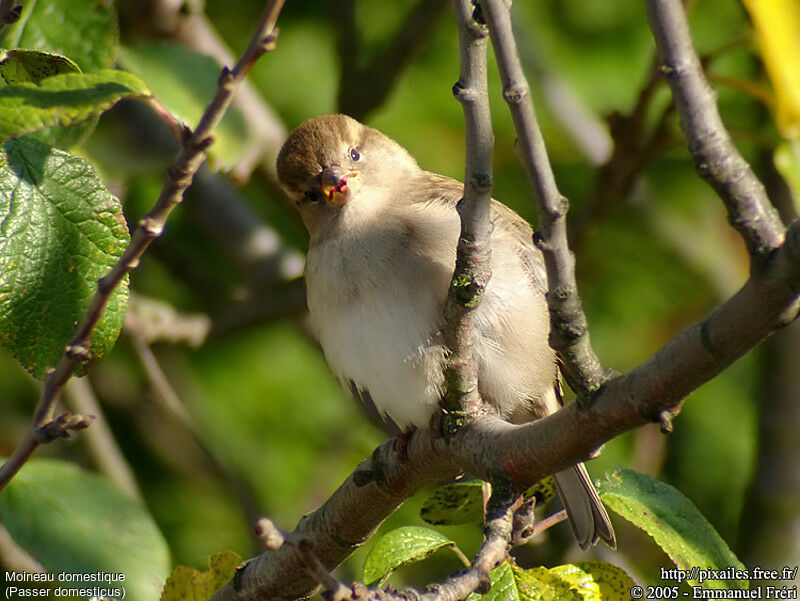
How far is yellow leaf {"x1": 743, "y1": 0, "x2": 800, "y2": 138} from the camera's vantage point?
2.41 m

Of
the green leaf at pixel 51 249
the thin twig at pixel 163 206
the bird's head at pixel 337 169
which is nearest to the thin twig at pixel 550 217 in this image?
the thin twig at pixel 163 206

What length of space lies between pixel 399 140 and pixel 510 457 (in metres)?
3.16

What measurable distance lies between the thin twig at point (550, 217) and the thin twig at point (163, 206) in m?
0.37

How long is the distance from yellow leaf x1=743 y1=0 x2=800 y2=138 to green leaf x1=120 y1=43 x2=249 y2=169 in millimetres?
1609

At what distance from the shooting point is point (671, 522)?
7.95 feet

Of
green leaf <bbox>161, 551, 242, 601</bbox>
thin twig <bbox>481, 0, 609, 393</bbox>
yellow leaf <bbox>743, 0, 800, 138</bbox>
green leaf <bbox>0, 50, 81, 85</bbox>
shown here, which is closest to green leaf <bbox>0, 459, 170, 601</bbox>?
green leaf <bbox>161, 551, 242, 601</bbox>

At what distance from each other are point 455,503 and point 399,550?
19.0 inches

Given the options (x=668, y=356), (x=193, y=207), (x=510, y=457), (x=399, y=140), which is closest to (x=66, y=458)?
(x=193, y=207)

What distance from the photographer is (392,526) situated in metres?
4.70

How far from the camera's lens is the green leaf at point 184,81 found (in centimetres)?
301

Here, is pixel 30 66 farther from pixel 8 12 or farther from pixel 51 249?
pixel 51 249

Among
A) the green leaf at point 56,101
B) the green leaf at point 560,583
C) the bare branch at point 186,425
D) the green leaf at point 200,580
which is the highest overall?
the green leaf at point 56,101

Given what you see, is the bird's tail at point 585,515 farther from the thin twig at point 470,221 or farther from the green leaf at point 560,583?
the thin twig at point 470,221

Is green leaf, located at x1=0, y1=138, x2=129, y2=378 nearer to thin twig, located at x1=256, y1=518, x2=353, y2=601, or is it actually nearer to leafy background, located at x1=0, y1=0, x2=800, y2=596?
thin twig, located at x1=256, y1=518, x2=353, y2=601
